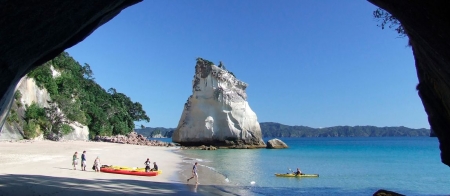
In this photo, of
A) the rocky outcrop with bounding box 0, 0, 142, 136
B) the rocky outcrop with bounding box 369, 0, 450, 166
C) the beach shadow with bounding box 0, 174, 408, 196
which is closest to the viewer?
the rocky outcrop with bounding box 0, 0, 142, 136

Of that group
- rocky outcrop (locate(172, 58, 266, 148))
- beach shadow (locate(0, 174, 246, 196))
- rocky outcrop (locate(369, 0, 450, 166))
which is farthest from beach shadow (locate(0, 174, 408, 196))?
rocky outcrop (locate(172, 58, 266, 148))

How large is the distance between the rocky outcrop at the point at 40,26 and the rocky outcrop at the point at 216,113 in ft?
168

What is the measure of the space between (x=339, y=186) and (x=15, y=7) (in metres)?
18.6

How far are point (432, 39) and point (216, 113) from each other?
53909mm

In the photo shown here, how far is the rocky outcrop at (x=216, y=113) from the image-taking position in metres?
57.5

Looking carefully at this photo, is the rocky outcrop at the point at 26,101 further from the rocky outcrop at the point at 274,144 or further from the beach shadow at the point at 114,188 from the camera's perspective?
the rocky outcrop at the point at 274,144

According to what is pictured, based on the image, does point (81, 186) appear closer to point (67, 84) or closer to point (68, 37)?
point (68, 37)

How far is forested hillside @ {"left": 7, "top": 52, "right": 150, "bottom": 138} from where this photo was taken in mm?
37625

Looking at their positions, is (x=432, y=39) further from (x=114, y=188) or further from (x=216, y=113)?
(x=216, y=113)

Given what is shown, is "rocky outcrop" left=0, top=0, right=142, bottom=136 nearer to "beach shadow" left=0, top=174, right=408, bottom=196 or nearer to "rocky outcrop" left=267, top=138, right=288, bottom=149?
"beach shadow" left=0, top=174, right=408, bottom=196

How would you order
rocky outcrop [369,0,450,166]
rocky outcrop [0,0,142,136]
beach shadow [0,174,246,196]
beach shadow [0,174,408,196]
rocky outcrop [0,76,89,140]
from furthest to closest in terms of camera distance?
rocky outcrop [0,76,89,140] → beach shadow [0,174,408,196] → beach shadow [0,174,246,196] → rocky outcrop [369,0,450,166] → rocky outcrop [0,0,142,136]

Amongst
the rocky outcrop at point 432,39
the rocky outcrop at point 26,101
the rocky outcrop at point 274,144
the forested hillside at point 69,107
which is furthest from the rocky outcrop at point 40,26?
the rocky outcrop at point 274,144

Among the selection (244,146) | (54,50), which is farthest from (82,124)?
(54,50)

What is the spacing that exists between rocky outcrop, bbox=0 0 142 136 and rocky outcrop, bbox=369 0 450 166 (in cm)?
431
